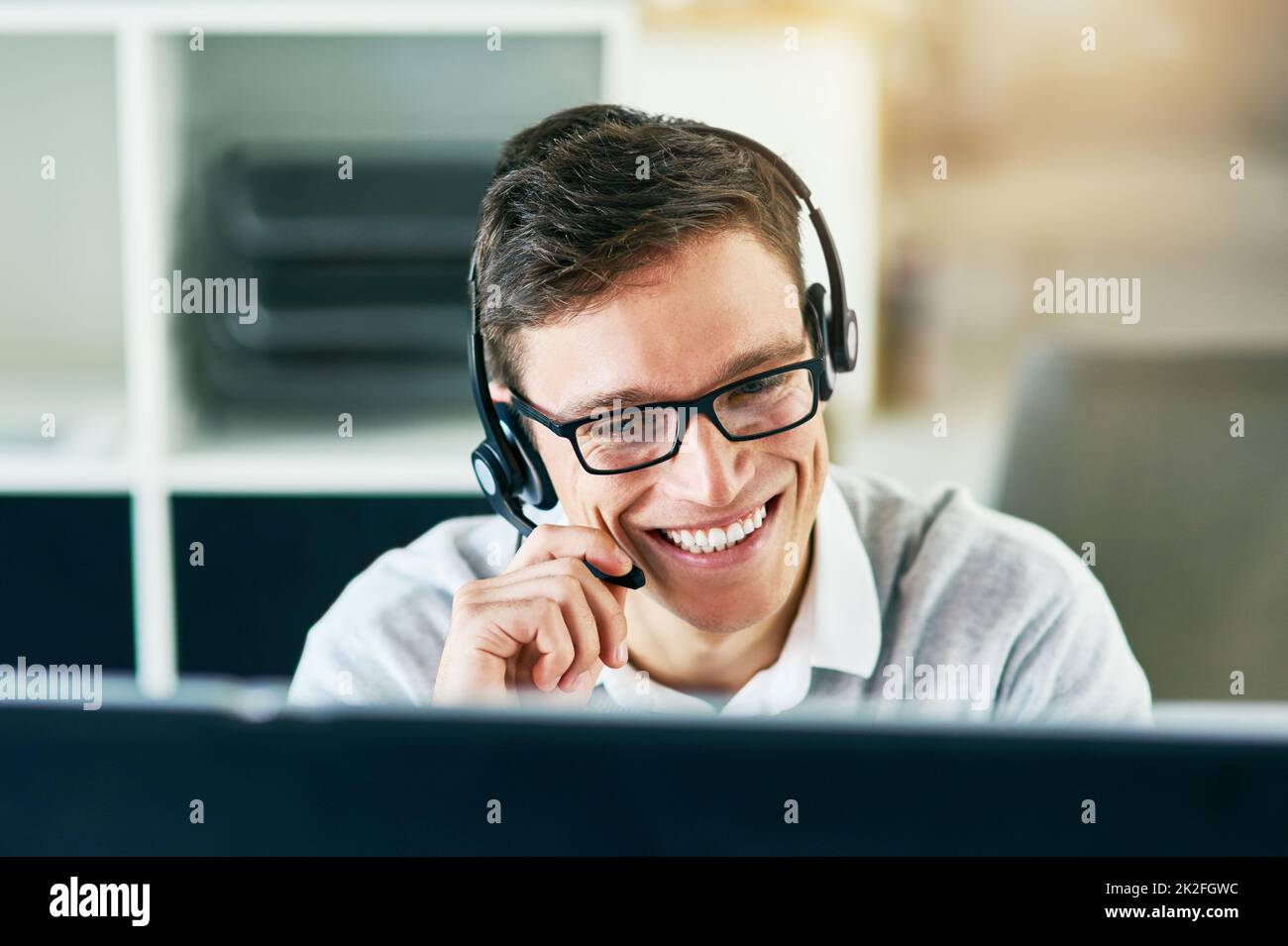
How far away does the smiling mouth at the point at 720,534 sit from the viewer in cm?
87

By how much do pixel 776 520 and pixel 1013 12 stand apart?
0.58m

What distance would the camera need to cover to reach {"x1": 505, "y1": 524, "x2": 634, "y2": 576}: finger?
0.72 metres

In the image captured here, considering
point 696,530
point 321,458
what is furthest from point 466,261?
point 696,530

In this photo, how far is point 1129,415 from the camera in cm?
102

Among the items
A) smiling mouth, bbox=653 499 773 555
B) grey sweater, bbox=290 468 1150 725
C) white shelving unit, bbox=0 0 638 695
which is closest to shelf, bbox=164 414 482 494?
white shelving unit, bbox=0 0 638 695

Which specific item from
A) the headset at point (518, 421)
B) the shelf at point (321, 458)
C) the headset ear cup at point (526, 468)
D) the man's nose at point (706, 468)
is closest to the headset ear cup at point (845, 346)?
the headset at point (518, 421)

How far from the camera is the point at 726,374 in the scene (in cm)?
76

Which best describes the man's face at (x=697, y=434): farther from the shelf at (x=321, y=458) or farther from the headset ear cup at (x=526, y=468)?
the shelf at (x=321, y=458)

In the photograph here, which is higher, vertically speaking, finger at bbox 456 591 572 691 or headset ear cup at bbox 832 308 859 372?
headset ear cup at bbox 832 308 859 372

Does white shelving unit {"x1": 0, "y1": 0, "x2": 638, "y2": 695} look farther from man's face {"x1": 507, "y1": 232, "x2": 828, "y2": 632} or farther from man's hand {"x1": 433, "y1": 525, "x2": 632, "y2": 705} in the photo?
man's hand {"x1": 433, "y1": 525, "x2": 632, "y2": 705}

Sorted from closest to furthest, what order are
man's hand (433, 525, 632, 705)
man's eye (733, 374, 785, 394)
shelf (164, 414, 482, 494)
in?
1. man's hand (433, 525, 632, 705)
2. man's eye (733, 374, 785, 394)
3. shelf (164, 414, 482, 494)

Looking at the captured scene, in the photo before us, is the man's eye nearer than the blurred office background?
Yes
